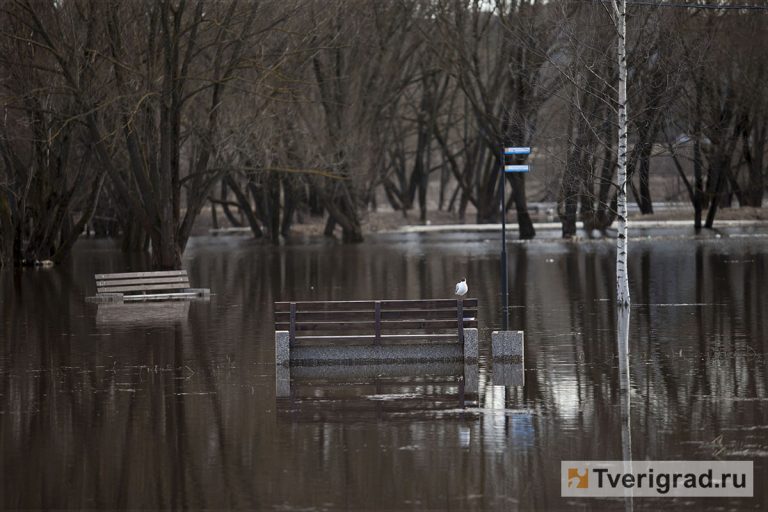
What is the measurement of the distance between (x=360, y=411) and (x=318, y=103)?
4226 cm

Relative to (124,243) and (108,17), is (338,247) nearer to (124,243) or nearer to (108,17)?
(124,243)

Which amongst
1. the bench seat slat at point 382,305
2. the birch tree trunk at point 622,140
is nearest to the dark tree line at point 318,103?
the birch tree trunk at point 622,140

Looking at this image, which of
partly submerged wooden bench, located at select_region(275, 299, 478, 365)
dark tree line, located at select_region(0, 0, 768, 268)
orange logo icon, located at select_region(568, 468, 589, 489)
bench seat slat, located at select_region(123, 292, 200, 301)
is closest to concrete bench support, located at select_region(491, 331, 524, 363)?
partly submerged wooden bench, located at select_region(275, 299, 478, 365)

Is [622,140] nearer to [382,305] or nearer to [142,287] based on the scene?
[382,305]

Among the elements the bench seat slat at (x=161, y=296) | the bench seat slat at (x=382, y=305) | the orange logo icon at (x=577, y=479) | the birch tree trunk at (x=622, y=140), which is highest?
the birch tree trunk at (x=622, y=140)

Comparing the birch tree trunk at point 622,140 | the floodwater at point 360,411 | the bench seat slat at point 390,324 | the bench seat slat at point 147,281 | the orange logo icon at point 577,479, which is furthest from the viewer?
the bench seat slat at point 147,281

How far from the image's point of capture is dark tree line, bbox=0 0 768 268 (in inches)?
1310

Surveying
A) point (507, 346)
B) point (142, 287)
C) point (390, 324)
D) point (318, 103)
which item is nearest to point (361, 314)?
point (390, 324)

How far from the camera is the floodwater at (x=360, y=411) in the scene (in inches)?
408

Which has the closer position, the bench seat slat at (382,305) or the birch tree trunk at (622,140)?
the bench seat slat at (382,305)

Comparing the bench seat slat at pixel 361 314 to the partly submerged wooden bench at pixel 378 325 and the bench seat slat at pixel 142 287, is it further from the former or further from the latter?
the bench seat slat at pixel 142 287

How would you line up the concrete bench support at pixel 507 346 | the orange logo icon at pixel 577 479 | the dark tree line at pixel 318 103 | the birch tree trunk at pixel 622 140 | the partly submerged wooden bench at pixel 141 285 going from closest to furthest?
1. the orange logo icon at pixel 577 479
2. the concrete bench support at pixel 507 346
3. the birch tree trunk at pixel 622 140
4. the partly submerged wooden bench at pixel 141 285
5. the dark tree line at pixel 318 103

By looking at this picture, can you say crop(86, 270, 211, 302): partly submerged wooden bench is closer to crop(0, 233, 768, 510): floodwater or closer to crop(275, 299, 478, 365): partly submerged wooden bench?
crop(0, 233, 768, 510): floodwater

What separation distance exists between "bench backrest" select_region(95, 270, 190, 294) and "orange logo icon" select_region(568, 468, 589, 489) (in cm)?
2168
